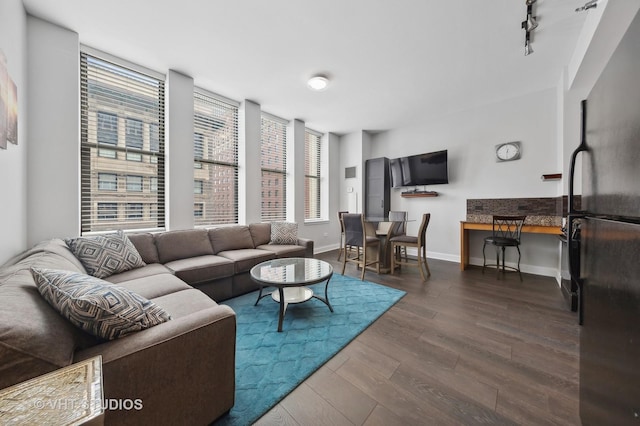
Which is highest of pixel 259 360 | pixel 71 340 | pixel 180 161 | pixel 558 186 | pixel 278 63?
pixel 278 63

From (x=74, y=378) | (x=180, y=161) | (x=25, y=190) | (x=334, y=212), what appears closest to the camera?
(x=74, y=378)

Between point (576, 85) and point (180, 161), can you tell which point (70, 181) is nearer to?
point (180, 161)

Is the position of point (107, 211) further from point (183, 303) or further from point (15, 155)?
point (183, 303)

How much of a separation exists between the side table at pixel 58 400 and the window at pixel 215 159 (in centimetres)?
308

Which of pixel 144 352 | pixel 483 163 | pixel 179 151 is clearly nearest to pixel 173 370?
pixel 144 352

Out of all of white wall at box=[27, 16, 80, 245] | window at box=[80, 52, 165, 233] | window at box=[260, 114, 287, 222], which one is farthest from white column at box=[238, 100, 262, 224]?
white wall at box=[27, 16, 80, 245]

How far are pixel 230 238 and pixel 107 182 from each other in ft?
5.06

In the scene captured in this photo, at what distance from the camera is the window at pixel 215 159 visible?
3471 mm

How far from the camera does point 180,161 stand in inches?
124

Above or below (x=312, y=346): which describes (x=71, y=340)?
above

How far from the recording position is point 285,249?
3.34 meters

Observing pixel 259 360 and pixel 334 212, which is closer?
pixel 259 360

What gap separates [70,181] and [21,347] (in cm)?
252

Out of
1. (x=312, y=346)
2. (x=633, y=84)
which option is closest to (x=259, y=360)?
(x=312, y=346)
